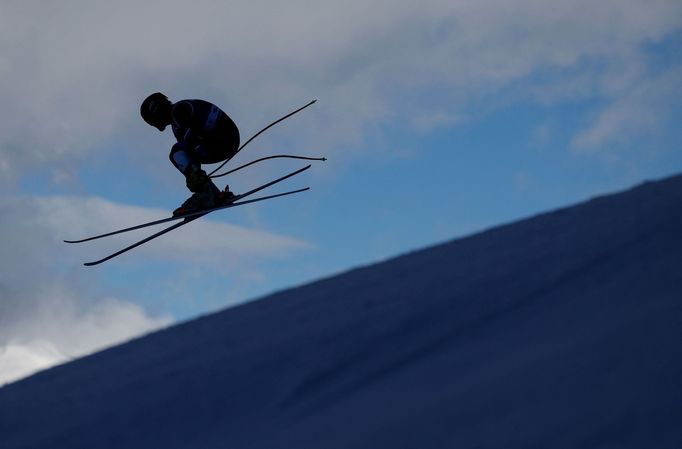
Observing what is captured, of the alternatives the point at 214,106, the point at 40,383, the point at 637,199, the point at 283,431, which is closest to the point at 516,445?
the point at 283,431

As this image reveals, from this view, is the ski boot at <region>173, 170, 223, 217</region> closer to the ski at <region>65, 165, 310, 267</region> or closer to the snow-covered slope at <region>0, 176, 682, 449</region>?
the ski at <region>65, 165, 310, 267</region>

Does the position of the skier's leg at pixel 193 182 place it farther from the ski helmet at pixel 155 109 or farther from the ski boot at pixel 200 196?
the ski helmet at pixel 155 109

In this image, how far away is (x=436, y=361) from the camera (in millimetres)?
3850

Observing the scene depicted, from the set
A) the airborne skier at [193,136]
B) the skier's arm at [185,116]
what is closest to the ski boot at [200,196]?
the airborne skier at [193,136]

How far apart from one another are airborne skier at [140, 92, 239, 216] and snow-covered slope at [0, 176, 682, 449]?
9.03 ft

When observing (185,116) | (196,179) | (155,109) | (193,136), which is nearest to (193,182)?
(196,179)

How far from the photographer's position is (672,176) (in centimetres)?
613

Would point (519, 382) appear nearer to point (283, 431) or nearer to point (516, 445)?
point (516, 445)

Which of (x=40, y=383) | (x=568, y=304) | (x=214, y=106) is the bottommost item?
(x=568, y=304)

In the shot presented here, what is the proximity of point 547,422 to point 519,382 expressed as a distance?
1.15 ft

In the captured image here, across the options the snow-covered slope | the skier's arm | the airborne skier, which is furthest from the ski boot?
the snow-covered slope

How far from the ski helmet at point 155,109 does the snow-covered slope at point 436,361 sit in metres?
2.98

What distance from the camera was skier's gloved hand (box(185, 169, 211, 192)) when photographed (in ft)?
27.8

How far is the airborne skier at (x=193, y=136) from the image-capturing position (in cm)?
842
